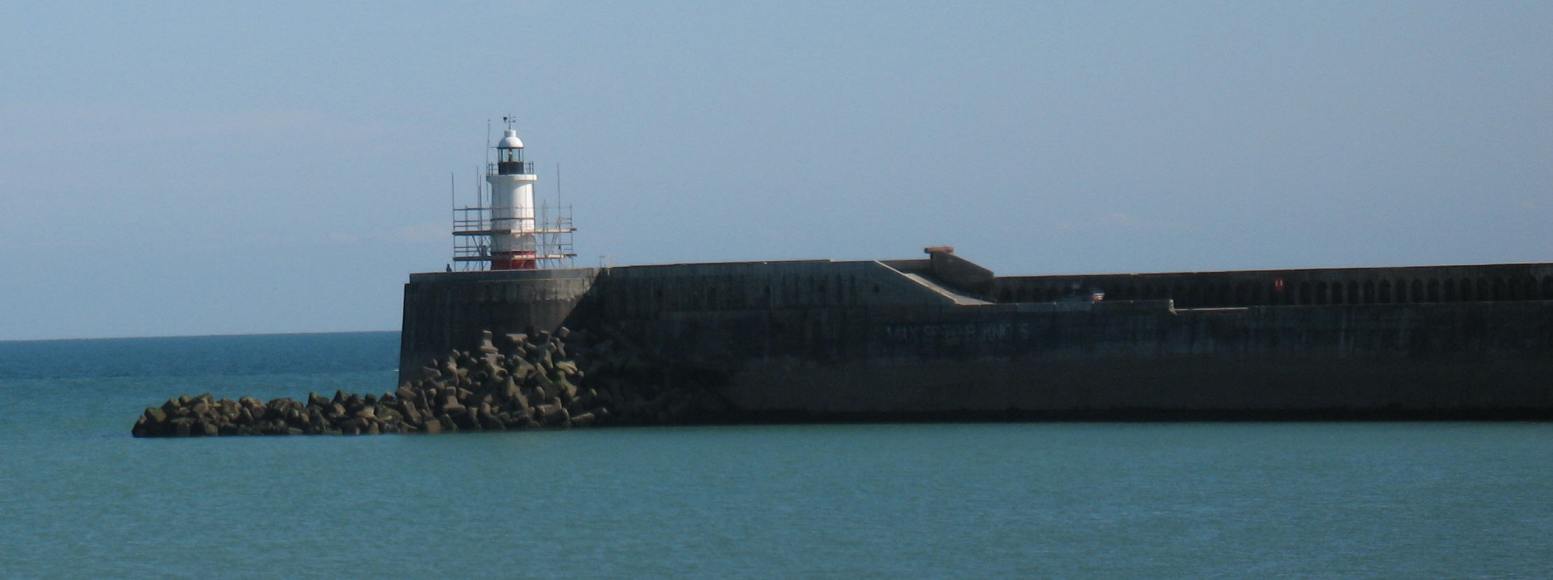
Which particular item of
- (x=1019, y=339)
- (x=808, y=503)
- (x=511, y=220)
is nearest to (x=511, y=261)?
(x=511, y=220)

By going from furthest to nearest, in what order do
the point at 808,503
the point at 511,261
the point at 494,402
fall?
the point at 511,261 → the point at 494,402 → the point at 808,503

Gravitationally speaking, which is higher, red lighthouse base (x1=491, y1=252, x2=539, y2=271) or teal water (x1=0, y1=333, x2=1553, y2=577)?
red lighthouse base (x1=491, y1=252, x2=539, y2=271)

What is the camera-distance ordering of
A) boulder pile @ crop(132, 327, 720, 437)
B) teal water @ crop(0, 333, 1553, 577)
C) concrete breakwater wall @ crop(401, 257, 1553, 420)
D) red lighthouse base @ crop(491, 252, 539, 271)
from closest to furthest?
1. teal water @ crop(0, 333, 1553, 577)
2. concrete breakwater wall @ crop(401, 257, 1553, 420)
3. boulder pile @ crop(132, 327, 720, 437)
4. red lighthouse base @ crop(491, 252, 539, 271)

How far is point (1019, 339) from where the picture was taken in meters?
30.4

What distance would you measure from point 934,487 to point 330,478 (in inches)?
283

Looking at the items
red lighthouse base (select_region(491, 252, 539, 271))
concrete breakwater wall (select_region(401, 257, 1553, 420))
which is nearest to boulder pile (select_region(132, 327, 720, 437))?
concrete breakwater wall (select_region(401, 257, 1553, 420))

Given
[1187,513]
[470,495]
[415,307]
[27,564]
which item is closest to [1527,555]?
[1187,513]

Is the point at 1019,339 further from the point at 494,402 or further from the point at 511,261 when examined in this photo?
the point at 511,261

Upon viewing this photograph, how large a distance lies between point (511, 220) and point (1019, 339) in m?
7.98

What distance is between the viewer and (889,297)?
102ft

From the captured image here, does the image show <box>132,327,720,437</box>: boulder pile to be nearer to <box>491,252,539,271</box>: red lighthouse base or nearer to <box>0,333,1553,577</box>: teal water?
<box>0,333,1553,577</box>: teal water

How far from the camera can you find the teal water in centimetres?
1955

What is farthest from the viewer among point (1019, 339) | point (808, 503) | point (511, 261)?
point (511, 261)

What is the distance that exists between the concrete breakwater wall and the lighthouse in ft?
3.50
